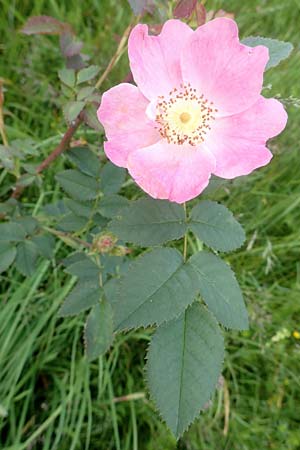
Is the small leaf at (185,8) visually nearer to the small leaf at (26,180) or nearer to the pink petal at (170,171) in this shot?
the pink petal at (170,171)

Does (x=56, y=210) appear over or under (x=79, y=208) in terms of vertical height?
under

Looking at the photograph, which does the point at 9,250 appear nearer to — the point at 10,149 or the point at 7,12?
the point at 10,149

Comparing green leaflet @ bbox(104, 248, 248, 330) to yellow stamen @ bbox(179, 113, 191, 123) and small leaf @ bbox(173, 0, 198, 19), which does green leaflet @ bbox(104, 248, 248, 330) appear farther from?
small leaf @ bbox(173, 0, 198, 19)

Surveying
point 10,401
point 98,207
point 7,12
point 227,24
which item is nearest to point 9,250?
point 98,207

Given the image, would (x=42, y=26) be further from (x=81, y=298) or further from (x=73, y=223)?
(x=81, y=298)

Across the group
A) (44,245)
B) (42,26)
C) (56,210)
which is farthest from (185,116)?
(56,210)

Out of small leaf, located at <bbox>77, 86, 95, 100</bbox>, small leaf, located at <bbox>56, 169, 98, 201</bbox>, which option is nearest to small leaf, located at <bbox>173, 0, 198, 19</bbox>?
small leaf, located at <bbox>77, 86, 95, 100</bbox>
